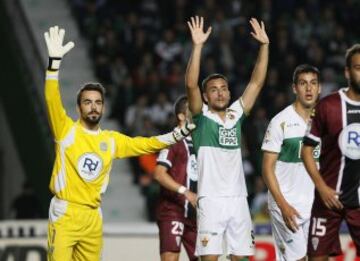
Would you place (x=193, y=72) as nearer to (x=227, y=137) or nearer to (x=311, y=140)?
(x=227, y=137)

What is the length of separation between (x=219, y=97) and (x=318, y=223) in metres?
1.85

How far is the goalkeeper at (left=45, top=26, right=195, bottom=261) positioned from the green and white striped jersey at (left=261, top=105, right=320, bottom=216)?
101 cm

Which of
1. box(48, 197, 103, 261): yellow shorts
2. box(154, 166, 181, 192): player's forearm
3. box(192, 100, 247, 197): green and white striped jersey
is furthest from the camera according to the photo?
box(154, 166, 181, 192): player's forearm

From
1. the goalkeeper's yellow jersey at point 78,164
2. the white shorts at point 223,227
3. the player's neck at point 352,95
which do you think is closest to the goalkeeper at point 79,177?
the goalkeeper's yellow jersey at point 78,164

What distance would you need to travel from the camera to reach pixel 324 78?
19422 millimetres

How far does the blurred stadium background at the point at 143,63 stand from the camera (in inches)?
753

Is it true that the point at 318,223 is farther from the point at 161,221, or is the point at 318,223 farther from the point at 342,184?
the point at 161,221

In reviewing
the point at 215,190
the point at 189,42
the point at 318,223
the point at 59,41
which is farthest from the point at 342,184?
the point at 189,42

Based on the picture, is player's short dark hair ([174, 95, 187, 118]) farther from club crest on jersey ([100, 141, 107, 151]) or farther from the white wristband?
club crest on jersey ([100, 141, 107, 151])

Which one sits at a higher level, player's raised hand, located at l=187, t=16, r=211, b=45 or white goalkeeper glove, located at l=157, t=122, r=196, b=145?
player's raised hand, located at l=187, t=16, r=211, b=45

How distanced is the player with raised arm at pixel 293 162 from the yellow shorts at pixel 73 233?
5.74 ft

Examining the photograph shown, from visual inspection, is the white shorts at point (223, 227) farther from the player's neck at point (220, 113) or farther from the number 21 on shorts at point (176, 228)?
the number 21 on shorts at point (176, 228)

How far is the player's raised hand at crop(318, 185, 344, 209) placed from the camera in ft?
32.9

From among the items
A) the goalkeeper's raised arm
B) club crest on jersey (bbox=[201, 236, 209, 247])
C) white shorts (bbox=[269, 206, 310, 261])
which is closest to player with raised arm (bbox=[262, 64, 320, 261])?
white shorts (bbox=[269, 206, 310, 261])
